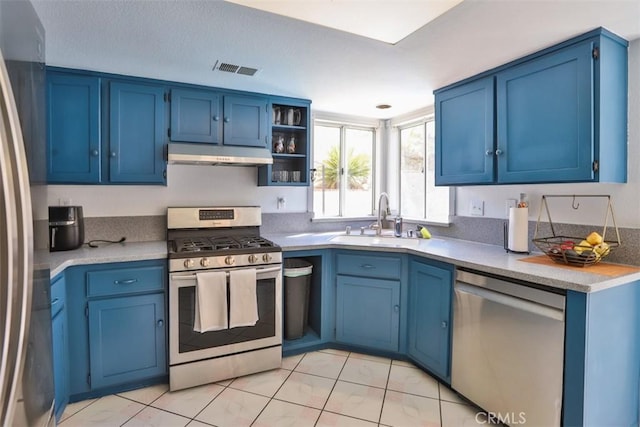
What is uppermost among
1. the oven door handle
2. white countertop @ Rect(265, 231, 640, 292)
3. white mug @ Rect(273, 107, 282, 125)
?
white mug @ Rect(273, 107, 282, 125)

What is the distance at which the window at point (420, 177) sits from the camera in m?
3.29

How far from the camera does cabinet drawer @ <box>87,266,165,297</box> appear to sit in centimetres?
209

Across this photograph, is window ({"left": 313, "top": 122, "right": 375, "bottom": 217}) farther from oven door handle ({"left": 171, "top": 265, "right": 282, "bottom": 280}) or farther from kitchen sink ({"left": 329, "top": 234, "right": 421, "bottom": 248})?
oven door handle ({"left": 171, "top": 265, "right": 282, "bottom": 280})

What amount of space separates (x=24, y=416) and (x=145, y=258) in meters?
1.67

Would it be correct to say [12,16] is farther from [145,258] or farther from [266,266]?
[266,266]

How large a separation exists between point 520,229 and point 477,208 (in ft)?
1.85

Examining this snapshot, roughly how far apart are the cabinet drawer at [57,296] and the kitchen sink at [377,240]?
1.81 m

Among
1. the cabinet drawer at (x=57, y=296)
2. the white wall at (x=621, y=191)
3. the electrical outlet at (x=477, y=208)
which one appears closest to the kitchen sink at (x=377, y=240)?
the electrical outlet at (x=477, y=208)

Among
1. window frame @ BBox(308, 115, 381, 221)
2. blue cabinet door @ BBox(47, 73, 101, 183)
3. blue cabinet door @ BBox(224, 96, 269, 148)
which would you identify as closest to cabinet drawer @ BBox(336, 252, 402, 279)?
window frame @ BBox(308, 115, 381, 221)

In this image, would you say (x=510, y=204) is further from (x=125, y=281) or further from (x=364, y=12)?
(x=125, y=281)

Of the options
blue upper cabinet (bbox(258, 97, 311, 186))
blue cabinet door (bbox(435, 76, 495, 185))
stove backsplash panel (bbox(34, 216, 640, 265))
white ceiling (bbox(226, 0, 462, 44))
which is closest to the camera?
white ceiling (bbox(226, 0, 462, 44))

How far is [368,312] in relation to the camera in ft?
8.75

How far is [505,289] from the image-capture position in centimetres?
181

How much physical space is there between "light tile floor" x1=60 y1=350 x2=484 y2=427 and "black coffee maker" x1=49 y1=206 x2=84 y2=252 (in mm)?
1006
